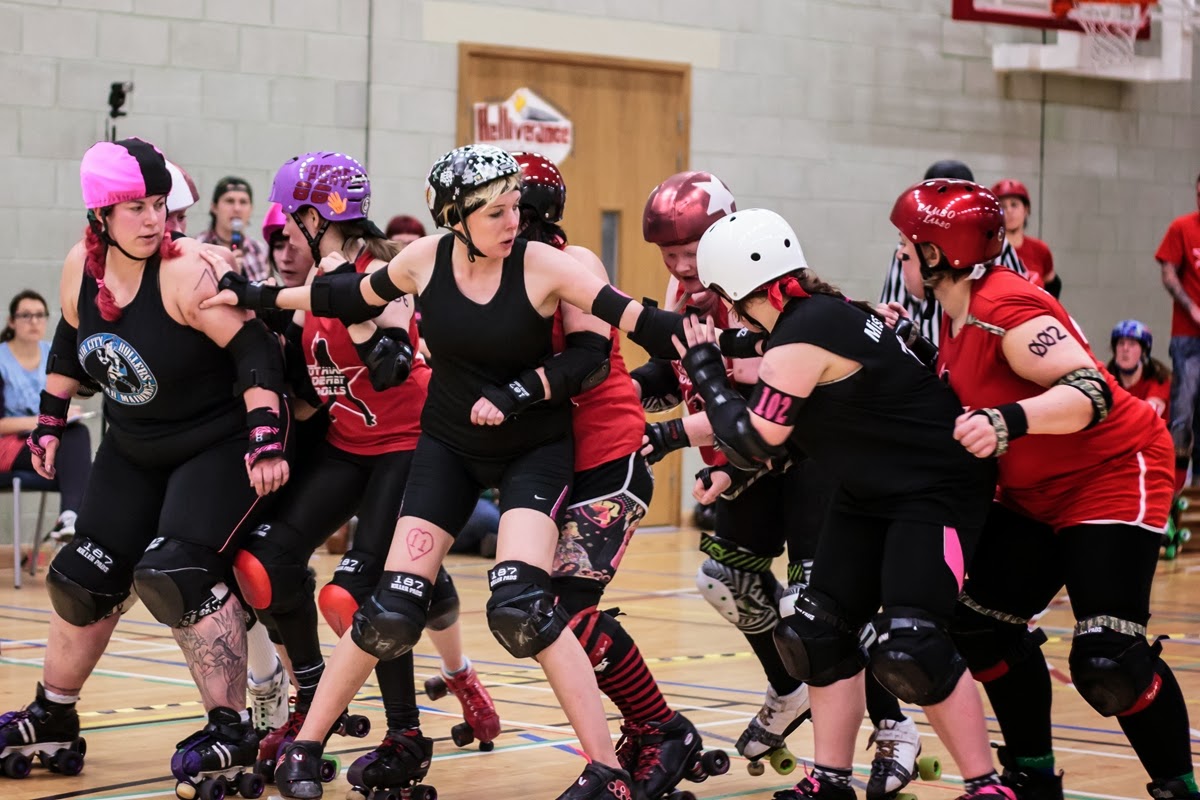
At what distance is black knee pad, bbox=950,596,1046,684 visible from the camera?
3963 mm

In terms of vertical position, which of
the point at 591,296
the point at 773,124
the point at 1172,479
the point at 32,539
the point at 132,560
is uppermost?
the point at 773,124

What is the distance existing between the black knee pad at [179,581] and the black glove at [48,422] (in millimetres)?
622

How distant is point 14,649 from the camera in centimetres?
648

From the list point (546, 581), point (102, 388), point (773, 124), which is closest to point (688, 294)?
point (546, 581)

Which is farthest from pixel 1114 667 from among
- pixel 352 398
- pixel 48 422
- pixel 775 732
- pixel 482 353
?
pixel 48 422

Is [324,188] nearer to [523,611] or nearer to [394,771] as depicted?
[523,611]

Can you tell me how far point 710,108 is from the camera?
1141cm

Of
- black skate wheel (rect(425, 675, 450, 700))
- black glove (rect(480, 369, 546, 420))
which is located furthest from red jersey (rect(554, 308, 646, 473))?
black skate wheel (rect(425, 675, 450, 700))

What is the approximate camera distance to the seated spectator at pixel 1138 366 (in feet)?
33.0

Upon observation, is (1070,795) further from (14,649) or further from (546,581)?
(14,649)

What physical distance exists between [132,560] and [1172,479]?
2486mm

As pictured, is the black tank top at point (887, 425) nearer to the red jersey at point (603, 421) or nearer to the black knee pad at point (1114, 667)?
the black knee pad at point (1114, 667)

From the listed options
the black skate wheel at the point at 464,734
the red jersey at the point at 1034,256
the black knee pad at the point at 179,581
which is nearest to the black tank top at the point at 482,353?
the black knee pad at the point at 179,581

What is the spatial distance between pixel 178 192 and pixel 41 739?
1.44 meters
